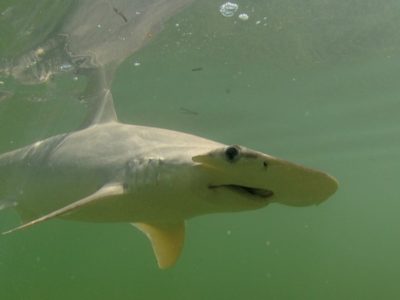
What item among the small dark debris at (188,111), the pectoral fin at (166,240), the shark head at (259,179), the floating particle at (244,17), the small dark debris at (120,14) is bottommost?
the small dark debris at (188,111)

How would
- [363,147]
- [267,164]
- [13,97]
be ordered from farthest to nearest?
[363,147], [13,97], [267,164]

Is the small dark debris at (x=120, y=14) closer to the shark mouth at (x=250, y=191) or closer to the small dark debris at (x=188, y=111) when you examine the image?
the shark mouth at (x=250, y=191)

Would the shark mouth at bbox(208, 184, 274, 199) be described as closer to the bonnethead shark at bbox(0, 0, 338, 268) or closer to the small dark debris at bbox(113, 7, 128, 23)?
the bonnethead shark at bbox(0, 0, 338, 268)

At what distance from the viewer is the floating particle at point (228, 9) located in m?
10.7

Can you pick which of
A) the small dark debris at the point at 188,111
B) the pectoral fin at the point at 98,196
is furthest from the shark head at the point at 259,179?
the small dark debris at the point at 188,111

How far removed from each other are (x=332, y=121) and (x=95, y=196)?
1968cm

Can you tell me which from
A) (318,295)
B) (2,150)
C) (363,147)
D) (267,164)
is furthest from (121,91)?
(318,295)

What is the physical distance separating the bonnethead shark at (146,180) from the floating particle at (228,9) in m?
4.49

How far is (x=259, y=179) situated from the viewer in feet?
11.6

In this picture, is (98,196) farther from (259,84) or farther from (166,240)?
(259,84)

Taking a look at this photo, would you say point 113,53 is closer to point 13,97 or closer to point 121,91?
point 121,91

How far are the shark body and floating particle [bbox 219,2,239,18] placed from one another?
489 centimetres

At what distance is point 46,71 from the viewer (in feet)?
44.1

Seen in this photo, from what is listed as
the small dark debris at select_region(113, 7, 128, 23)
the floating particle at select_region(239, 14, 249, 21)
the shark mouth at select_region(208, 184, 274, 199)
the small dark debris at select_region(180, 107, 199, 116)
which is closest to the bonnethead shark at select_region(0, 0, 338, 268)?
the shark mouth at select_region(208, 184, 274, 199)
